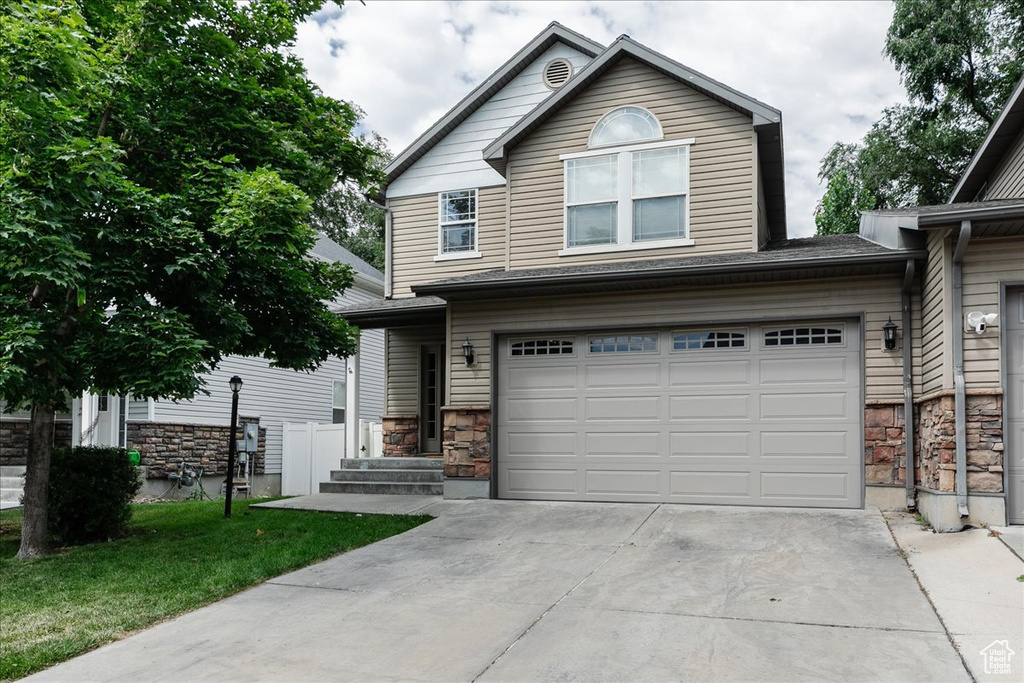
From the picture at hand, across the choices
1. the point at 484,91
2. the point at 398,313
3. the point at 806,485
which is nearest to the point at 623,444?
the point at 806,485

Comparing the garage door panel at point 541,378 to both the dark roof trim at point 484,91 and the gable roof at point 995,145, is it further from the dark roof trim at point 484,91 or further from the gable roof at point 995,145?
the gable roof at point 995,145

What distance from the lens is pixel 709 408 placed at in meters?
9.67

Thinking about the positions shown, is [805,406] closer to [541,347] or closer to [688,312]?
[688,312]

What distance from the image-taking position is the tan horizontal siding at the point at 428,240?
43.2 feet

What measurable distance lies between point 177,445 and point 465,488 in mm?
7893

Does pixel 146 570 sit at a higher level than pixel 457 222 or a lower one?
lower

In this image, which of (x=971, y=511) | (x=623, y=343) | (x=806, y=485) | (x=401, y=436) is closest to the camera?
(x=971, y=511)

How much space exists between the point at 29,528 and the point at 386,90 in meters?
30.2

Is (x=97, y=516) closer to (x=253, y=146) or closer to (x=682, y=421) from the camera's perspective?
(x=253, y=146)

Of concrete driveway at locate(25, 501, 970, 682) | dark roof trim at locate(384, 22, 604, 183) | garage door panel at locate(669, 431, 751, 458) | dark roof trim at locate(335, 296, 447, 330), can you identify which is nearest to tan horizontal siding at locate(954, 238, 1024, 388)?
concrete driveway at locate(25, 501, 970, 682)

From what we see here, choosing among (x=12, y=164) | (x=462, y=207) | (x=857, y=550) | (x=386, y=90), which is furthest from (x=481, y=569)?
(x=386, y=90)

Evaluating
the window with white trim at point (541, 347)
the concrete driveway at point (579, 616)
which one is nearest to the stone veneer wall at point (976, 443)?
the concrete driveway at point (579, 616)

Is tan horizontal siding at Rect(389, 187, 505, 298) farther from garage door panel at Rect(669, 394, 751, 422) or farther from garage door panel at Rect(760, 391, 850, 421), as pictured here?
garage door panel at Rect(760, 391, 850, 421)

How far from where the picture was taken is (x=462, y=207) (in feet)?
44.9
